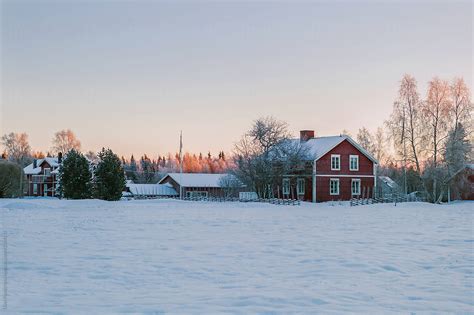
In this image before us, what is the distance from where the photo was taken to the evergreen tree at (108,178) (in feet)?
155

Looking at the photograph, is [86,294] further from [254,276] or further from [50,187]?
[50,187]

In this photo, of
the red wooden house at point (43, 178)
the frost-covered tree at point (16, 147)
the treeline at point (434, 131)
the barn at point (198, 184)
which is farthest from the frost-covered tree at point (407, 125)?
the frost-covered tree at point (16, 147)

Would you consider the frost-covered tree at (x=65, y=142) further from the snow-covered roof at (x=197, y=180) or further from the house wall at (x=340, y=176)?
the house wall at (x=340, y=176)

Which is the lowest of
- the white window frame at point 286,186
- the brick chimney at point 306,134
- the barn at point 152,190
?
the barn at point 152,190

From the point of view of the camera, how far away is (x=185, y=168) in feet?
511

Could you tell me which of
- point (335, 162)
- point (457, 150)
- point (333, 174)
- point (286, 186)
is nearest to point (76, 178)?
point (286, 186)

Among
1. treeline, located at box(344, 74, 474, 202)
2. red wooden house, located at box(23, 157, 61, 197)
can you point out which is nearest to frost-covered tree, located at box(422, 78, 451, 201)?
treeline, located at box(344, 74, 474, 202)

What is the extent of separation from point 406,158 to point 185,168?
107 meters

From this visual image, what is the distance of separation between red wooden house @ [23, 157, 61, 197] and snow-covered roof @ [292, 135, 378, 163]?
41.6 metres

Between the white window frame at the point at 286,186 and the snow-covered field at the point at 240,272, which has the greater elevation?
the white window frame at the point at 286,186

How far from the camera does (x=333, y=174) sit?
50688mm

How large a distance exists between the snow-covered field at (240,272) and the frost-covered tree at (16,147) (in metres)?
87.7

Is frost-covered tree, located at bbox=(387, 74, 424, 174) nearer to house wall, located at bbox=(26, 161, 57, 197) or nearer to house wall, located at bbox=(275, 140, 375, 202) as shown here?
house wall, located at bbox=(275, 140, 375, 202)

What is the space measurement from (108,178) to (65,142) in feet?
159
